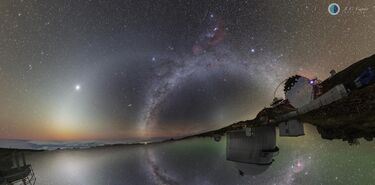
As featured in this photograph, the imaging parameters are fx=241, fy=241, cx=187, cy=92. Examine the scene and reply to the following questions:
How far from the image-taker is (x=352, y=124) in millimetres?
12398

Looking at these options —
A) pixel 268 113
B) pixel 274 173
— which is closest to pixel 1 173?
pixel 268 113

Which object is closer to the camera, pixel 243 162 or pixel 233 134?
pixel 243 162

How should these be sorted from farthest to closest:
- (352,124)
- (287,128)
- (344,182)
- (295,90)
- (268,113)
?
1. (344,182)
2. (268,113)
3. (287,128)
4. (295,90)
5. (352,124)

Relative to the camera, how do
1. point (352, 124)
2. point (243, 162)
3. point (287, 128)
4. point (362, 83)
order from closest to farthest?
point (362, 83)
point (352, 124)
point (287, 128)
point (243, 162)

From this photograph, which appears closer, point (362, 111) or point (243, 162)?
point (362, 111)

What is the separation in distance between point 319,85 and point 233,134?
25495 millimetres

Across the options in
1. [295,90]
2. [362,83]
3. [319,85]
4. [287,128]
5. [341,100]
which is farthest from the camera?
[287,128]

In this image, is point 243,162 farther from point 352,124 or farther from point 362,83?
point 362,83

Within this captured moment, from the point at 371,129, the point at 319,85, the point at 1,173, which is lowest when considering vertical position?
the point at 1,173

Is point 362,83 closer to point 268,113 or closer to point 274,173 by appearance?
point 268,113

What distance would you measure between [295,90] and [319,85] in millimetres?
2532

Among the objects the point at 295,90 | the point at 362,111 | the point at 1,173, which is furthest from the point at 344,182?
the point at 1,173

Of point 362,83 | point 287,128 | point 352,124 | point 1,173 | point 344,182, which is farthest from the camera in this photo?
point 344,182

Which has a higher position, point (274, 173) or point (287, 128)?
point (287, 128)
